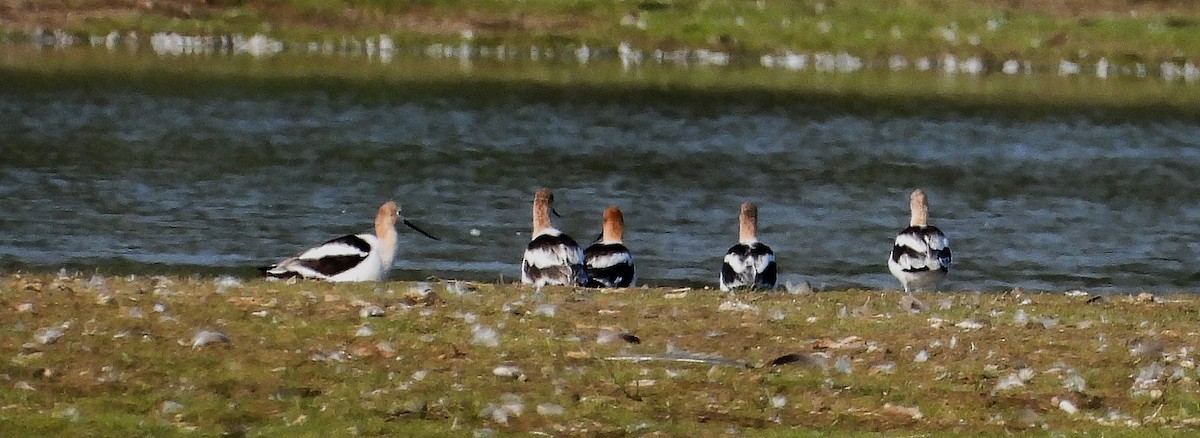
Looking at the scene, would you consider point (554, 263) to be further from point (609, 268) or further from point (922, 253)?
point (922, 253)

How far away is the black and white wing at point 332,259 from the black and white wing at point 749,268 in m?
3.69

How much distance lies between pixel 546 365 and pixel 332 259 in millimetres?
6427

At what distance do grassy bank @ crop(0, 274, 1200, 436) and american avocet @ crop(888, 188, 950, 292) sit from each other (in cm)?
407

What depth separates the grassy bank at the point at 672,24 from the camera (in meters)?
62.8

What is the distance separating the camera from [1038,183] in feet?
123

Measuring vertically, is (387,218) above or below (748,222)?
above

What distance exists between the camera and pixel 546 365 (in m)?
12.9

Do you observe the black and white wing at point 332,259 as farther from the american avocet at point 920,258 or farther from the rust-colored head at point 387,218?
the american avocet at point 920,258

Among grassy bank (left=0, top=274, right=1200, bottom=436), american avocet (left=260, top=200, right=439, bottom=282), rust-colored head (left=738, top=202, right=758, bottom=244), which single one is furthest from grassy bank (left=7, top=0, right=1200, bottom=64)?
grassy bank (left=0, top=274, right=1200, bottom=436)

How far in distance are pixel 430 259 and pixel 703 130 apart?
20165 millimetres

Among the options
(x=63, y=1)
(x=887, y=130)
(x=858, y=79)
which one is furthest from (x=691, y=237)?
(x=63, y=1)

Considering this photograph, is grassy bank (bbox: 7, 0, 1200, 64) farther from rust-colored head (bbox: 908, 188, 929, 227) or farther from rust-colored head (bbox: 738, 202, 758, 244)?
rust-colored head (bbox: 738, 202, 758, 244)

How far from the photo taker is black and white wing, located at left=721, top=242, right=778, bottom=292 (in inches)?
754

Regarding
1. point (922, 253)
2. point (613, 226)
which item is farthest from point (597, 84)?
point (922, 253)
